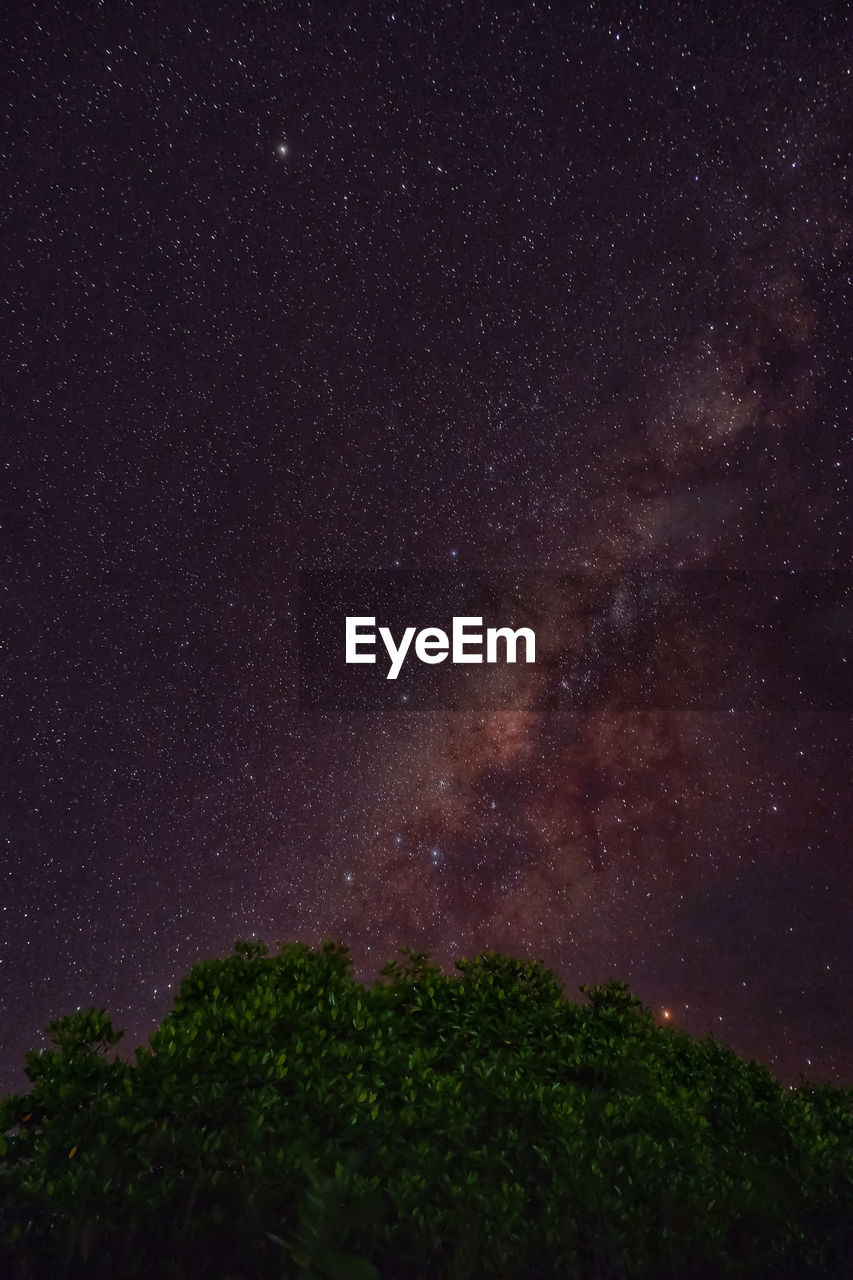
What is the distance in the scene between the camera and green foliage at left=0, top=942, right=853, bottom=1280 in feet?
10.5

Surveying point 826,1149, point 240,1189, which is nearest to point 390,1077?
point 240,1189

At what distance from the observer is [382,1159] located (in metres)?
3.46

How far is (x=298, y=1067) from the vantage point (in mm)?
3803

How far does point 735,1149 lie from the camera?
13.8 ft

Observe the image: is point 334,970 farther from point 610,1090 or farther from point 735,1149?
point 735,1149

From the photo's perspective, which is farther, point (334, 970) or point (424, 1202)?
point (334, 970)

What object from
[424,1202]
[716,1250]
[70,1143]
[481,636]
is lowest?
[716,1250]

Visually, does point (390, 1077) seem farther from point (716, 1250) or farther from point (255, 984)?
point (716, 1250)

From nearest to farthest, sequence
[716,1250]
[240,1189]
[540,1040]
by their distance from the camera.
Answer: [240,1189], [716,1250], [540,1040]

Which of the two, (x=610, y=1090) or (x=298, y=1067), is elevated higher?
(x=298, y=1067)

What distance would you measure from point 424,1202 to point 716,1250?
1400 mm

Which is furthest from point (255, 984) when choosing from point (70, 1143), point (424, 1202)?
point (424, 1202)

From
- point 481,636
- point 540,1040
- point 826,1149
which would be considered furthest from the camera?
point 481,636

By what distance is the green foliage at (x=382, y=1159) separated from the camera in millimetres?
3215
